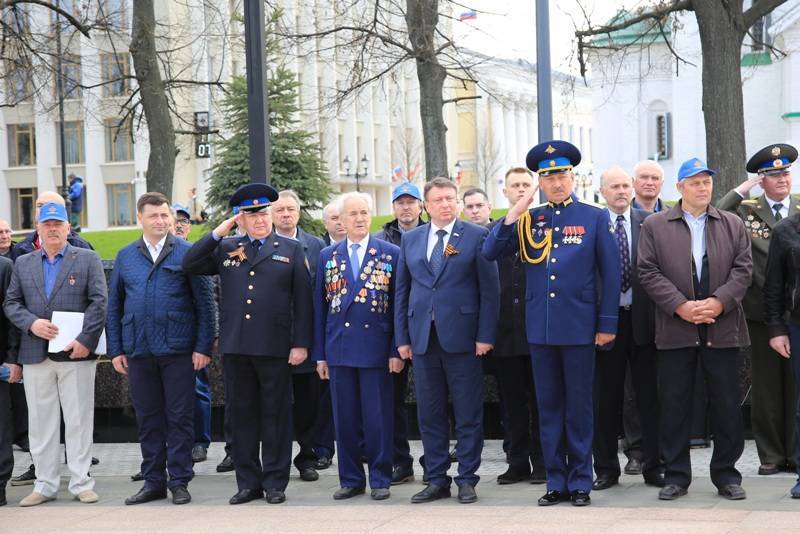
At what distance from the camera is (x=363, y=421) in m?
9.53

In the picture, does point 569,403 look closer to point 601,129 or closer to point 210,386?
point 210,386

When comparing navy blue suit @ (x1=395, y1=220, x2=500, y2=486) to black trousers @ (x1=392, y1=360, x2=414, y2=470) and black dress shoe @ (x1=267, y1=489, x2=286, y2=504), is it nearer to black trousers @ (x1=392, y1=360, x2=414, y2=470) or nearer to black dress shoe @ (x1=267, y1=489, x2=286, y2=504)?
black trousers @ (x1=392, y1=360, x2=414, y2=470)

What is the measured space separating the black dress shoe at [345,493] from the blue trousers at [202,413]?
106 inches

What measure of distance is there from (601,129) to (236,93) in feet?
112

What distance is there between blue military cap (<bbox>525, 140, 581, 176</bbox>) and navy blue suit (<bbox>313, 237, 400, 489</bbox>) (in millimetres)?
1466

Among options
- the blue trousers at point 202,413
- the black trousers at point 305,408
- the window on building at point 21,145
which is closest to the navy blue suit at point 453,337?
the black trousers at point 305,408

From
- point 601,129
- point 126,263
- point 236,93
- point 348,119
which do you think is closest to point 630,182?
point 126,263

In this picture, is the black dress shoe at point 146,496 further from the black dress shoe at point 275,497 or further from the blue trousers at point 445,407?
the blue trousers at point 445,407

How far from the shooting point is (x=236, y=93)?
31438mm

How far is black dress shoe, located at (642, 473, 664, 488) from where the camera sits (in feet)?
30.4

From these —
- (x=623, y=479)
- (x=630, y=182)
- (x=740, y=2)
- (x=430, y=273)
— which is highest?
(x=740, y=2)

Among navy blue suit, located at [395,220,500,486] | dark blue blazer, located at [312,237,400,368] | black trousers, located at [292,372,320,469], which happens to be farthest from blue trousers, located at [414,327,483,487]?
black trousers, located at [292,372,320,469]

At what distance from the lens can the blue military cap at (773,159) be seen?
9.48 m

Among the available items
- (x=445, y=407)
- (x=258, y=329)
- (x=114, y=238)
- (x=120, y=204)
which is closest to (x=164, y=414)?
(x=258, y=329)
